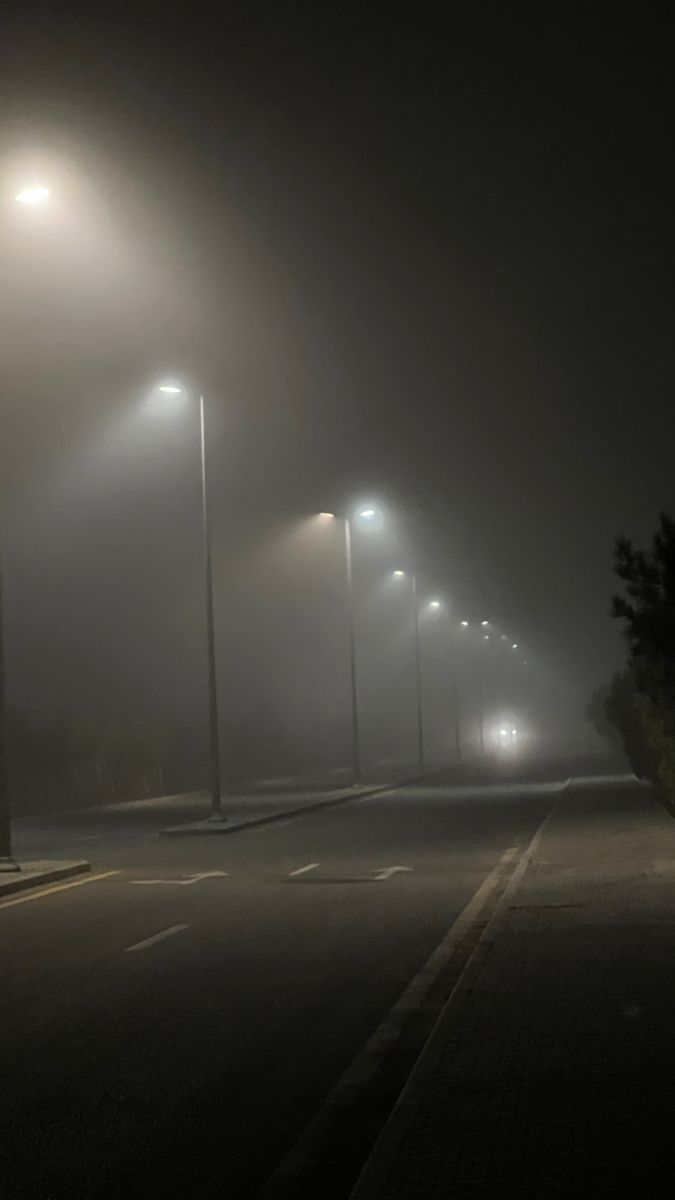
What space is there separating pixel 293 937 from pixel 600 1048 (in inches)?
276

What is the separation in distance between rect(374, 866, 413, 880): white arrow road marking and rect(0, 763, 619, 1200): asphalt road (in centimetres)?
10

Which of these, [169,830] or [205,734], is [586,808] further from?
[205,734]

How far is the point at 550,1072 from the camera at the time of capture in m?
7.96

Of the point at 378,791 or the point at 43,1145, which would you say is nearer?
the point at 43,1145

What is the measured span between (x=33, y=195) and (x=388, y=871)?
10250 mm

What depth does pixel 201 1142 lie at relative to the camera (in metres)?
7.45

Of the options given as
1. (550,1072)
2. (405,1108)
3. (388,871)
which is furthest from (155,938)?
(405,1108)

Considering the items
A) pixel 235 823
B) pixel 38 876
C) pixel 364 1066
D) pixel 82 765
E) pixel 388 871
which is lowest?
pixel 364 1066

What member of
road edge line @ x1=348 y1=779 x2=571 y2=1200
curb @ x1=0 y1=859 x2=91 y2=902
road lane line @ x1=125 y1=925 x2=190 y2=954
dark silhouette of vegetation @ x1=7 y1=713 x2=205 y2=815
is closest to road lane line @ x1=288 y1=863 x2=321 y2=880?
curb @ x1=0 y1=859 x2=91 y2=902

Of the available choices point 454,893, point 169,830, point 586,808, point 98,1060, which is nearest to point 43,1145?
point 98,1060

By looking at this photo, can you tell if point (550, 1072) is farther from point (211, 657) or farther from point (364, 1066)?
point (211, 657)

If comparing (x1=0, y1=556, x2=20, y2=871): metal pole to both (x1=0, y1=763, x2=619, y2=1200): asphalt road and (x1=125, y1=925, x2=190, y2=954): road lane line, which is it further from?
(x1=125, y1=925, x2=190, y2=954): road lane line

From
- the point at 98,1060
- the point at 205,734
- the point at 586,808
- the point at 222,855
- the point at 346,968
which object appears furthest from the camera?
the point at 205,734

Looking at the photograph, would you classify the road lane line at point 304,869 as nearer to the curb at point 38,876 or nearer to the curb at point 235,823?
the curb at point 38,876
